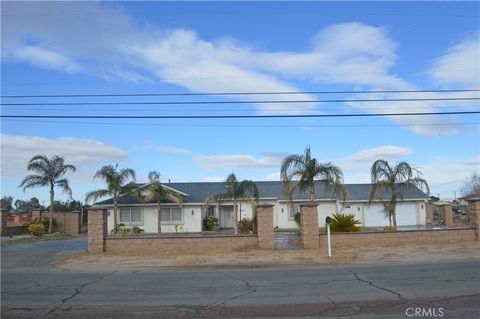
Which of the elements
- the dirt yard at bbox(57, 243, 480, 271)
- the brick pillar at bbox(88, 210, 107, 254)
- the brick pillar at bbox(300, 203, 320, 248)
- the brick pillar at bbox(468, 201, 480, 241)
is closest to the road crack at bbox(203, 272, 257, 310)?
the dirt yard at bbox(57, 243, 480, 271)

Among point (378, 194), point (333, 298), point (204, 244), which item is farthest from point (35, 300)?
point (378, 194)

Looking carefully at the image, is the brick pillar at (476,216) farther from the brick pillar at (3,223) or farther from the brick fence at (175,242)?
the brick pillar at (3,223)

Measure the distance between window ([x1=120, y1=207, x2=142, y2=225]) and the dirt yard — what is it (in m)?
19.1

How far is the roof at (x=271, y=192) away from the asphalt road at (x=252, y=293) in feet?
83.3

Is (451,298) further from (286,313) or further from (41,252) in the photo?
(41,252)

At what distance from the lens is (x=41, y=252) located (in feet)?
73.3

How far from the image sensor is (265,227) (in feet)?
71.4

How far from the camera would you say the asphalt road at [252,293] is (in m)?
8.77

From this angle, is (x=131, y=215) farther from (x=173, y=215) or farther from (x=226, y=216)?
(x=226, y=216)

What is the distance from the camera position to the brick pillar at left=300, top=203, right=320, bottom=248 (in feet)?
71.5

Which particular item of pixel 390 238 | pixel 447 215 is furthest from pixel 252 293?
pixel 447 215

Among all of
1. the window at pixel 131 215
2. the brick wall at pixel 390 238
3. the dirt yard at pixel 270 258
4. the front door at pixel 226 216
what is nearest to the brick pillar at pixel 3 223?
the window at pixel 131 215

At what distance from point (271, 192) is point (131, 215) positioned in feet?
39.1

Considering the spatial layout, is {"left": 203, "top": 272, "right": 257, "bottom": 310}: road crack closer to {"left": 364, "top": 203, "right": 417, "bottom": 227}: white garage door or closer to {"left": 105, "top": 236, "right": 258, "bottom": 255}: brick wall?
{"left": 105, "top": 236, "right": 258, "bottom": 255}: brick wall
